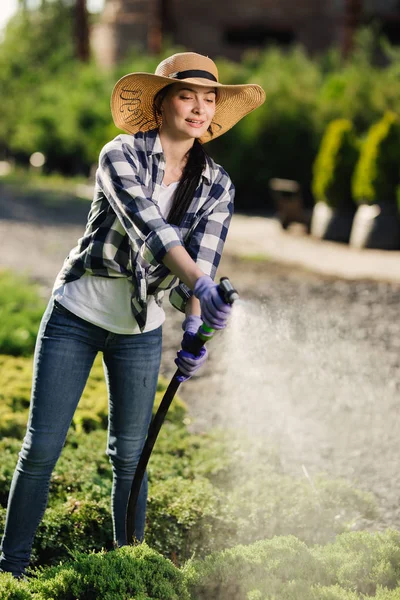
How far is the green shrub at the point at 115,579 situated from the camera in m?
2.47

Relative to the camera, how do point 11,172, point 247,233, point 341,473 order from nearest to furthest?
point 341,473
point 247,233
point 11,172

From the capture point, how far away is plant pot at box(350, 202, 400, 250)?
11.8 meters

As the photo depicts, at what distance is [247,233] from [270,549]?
11.2 m

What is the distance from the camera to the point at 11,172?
2511 cm

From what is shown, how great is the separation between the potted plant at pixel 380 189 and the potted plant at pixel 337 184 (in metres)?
0.57

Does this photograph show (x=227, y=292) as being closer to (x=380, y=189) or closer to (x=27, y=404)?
(x=27, y=404)

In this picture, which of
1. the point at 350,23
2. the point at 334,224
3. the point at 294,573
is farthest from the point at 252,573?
the point at 350,23


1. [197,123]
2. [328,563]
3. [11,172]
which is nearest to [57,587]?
[328,563]

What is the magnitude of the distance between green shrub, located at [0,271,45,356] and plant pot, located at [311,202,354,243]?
20.4 feet

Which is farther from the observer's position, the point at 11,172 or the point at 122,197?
the point at 11,172

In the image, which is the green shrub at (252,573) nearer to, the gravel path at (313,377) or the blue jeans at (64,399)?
the blue jeans at (64,399)

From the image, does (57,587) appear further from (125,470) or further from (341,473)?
(341,473)

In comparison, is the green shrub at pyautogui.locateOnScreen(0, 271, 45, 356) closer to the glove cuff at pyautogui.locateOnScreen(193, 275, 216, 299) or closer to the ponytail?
the ponytail

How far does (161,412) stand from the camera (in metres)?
2.64
